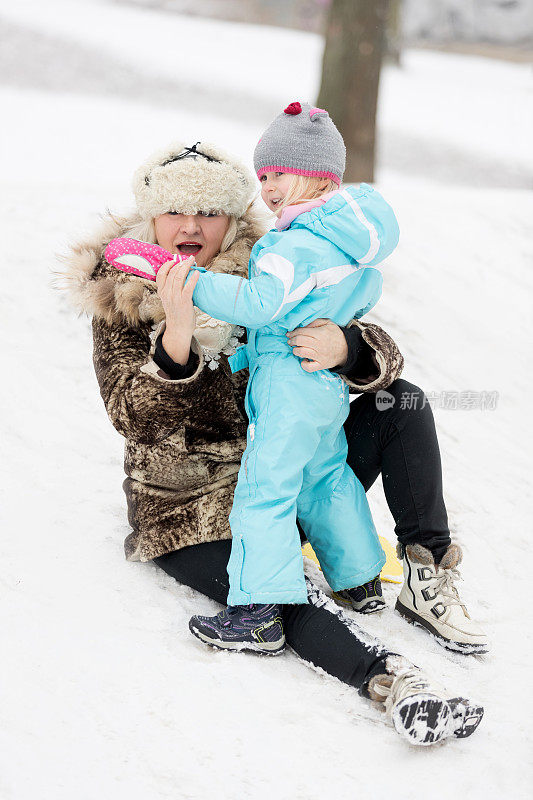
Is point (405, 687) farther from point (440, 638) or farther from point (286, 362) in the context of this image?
point (286, 362)

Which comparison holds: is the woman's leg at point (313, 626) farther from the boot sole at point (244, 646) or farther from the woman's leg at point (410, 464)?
the woman's leg at point (410, 464)

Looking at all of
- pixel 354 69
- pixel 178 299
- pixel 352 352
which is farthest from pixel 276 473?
Answer: pixel 354 69

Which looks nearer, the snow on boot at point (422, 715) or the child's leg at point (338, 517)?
the snow on boot at point (422, 715)

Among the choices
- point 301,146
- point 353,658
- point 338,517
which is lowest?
point 353,658

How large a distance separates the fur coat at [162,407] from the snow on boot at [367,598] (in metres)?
0.45

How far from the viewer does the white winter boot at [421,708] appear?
6.59ft

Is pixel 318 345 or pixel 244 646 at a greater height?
pixel 318 345

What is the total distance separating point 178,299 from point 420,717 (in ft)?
3.92

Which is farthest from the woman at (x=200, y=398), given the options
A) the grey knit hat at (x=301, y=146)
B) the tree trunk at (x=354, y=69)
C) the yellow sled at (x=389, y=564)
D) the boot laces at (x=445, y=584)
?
the tree trunk at (x=354, y=69)

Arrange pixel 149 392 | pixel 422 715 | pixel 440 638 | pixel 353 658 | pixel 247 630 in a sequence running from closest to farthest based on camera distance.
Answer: pixel 422 715, pixel 353 658, pixel 247 630, pixel 149 392, pixel 440 638

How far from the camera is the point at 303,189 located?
→ 2475 mm

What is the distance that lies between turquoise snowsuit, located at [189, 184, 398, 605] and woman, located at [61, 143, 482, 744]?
8cm

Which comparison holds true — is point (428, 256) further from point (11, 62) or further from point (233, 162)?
point (11, 62)

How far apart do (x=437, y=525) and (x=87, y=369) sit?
2.09 m
